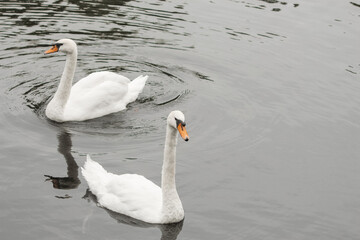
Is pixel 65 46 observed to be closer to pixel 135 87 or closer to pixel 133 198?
pixel 135 87

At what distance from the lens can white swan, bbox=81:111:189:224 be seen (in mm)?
10256

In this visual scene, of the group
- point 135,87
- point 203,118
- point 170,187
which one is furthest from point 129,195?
point 135,87

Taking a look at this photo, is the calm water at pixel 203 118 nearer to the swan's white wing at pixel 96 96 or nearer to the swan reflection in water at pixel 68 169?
the swan reflection in water at pixel 68 169

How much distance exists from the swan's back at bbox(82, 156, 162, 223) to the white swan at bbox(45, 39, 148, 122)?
122 inches

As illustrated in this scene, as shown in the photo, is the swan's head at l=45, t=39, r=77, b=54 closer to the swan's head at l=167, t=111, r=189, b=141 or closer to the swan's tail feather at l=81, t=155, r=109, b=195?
the swan's tail feather at l=81, t=155, r=109, b=195

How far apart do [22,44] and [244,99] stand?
603 cm

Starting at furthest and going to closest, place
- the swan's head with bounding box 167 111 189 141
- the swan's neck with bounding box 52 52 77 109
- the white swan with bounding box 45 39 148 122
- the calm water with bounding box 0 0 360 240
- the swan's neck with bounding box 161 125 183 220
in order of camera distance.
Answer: the swan's neck with bounding box 52 52 77 109
the white swan with bounding box 45 39 148 122
the calm water with bounding box 0 0 360 240
the swan's neck with bounding box 161 125 183 220
the swan's head with bounding box 167 111 189 141

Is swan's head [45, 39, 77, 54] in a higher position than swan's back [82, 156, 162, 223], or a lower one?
higher

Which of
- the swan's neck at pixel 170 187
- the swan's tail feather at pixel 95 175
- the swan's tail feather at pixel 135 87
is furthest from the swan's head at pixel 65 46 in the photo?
the swan's neck at pixel 170 187

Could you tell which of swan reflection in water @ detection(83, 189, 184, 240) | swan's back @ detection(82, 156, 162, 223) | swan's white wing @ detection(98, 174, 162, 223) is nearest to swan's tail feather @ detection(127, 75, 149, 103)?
swan's back @ detection(82, 156, 162, 223)

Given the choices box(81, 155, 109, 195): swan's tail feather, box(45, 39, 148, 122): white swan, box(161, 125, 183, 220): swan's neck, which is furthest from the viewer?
box(45, 39, 148, 122): white swan

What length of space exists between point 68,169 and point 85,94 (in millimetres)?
2848

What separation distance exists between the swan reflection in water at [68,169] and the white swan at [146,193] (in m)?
0.54

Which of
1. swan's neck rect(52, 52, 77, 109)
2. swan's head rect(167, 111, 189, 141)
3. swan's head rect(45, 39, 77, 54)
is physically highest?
swan's head rect(167, 111, 189, 141)
